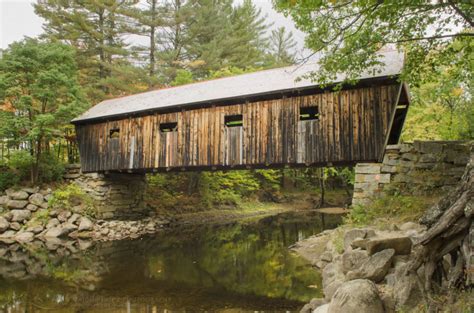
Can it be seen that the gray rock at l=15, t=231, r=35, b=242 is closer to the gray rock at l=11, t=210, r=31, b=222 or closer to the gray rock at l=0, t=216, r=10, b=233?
the gray rock at l=0, t=216, r=10, b=233

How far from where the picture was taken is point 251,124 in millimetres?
11469

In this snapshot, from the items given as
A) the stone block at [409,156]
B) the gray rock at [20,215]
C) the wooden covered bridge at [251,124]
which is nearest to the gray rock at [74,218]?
the gray rock at [20,215]

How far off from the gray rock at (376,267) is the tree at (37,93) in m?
13.0

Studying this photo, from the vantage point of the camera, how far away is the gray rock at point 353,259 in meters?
5.41

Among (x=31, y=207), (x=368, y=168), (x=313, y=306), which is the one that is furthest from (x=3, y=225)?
(x=368, y=168)

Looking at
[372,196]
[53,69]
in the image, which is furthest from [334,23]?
[53,69]

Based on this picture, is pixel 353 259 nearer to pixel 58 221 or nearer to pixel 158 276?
pixel 158 276

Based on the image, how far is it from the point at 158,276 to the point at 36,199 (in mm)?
8696

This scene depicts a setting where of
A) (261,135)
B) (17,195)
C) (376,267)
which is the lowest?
(376,267)

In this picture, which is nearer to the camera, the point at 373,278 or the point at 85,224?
the point at 373,278

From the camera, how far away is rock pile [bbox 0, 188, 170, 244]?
498 inches

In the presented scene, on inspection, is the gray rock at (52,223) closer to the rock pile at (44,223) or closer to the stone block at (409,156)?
the rock pile at (44,223)

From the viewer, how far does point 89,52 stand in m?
22.8

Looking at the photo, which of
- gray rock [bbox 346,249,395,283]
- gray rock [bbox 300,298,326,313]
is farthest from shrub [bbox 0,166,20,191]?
gray rock [bbox 346,249,395,283]
